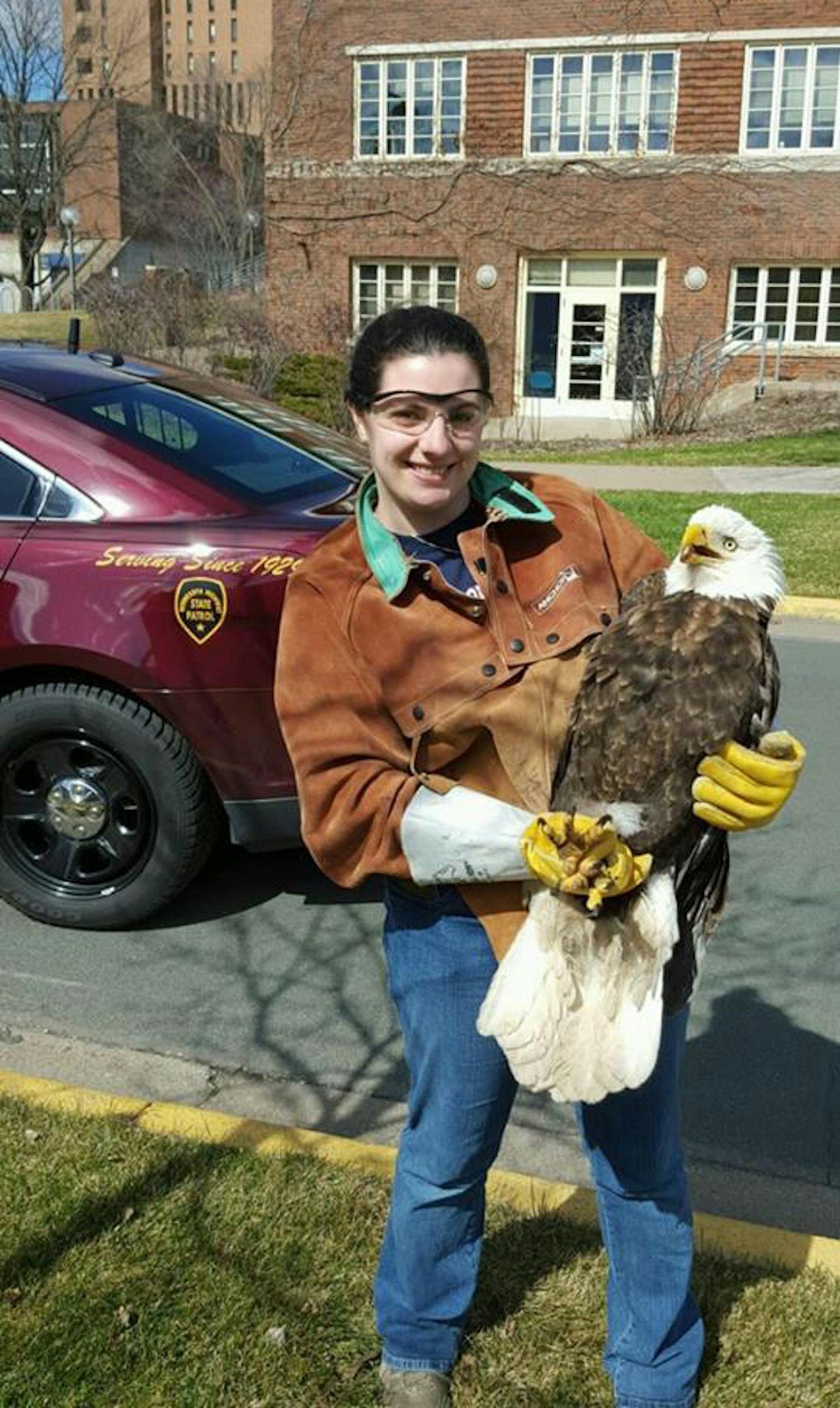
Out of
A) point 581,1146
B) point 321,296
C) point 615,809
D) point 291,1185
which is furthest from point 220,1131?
point 321,296

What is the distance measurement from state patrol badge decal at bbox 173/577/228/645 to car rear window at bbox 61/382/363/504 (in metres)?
0.48

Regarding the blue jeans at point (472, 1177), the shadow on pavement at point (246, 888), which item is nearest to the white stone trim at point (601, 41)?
the shadow on pavement at point (246, 888)

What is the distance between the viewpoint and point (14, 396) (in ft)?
13.3

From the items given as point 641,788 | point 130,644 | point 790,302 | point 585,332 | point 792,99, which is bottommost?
point 130,644

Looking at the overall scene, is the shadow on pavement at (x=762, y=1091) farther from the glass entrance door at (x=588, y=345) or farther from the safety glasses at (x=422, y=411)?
the glass entrance door at (x=588, y=345)

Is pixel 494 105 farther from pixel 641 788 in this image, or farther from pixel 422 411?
pixel 641 788

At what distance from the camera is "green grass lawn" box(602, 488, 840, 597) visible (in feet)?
29.5

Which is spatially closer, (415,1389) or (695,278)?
(415,1389)

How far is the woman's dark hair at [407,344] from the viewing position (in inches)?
74.2

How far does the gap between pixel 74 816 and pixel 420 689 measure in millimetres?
2450

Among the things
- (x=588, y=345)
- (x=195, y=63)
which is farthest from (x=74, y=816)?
(x=195, y=63)

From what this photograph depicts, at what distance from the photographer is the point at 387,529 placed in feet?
6.64

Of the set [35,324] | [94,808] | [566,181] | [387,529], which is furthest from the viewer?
[35,324]

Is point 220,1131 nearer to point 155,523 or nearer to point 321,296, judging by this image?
point 155,523
